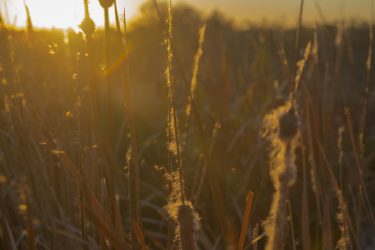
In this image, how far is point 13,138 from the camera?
124 centimetres

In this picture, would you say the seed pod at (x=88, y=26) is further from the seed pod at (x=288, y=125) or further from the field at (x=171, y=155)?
the seed pod at (x=288, y=125)

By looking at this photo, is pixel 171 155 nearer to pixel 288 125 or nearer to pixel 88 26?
pixel 88 26

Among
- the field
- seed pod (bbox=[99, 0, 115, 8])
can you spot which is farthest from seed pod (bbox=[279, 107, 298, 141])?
seed pod (bbox=[99, 0, 115, 8])

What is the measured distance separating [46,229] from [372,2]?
0.86 metres

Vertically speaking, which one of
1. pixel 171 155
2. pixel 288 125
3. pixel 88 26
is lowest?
pixel 171 155

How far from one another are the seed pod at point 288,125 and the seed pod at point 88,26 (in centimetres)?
26

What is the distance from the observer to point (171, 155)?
1038 mm

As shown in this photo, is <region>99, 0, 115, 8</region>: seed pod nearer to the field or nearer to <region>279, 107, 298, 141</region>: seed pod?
the field

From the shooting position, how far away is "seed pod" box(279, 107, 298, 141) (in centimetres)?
44

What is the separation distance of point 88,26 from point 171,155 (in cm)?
49

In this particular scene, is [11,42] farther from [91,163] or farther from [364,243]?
[364,243]

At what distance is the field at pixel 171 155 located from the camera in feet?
2.17

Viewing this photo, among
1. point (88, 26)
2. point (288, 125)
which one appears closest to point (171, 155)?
point (88, 26)

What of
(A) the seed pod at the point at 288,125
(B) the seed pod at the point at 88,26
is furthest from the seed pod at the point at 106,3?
(A) the seed pod at the point at 288,125
